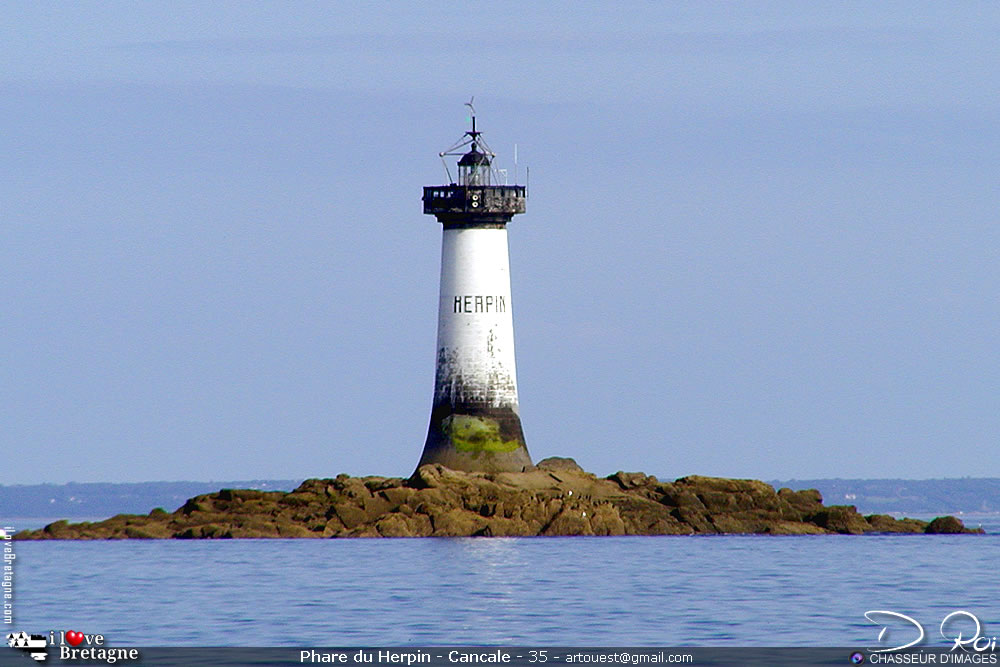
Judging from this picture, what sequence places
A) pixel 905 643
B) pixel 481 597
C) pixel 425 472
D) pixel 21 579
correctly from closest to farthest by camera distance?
pixel 905 643 < pixel 481 597 < pixel 21 579 < pixel 425 472

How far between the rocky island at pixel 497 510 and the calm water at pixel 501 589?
0.99 m

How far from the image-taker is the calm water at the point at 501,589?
29875 mm

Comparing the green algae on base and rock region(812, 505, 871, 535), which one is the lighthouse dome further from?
rock region(812, 505, 871, 535)

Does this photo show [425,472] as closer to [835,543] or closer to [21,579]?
[835,543]

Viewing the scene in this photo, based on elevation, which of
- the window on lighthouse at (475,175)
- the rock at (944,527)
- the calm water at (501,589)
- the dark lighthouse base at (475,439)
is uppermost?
the window on lighthouse at (475,175)

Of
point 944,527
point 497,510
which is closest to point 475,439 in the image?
point 497,510

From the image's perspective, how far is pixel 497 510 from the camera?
167ft

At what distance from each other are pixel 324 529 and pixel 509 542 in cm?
467

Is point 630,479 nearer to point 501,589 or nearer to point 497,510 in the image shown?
point 497,510

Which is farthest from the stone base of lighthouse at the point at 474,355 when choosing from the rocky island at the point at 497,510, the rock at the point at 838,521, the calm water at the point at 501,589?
the rock at the point at 838,521

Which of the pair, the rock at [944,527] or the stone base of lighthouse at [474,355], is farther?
the rock at [944,527]

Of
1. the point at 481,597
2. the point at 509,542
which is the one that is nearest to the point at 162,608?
the point at 481,597

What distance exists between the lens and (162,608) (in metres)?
33.5

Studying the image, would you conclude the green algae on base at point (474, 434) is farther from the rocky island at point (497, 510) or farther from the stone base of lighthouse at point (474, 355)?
the rocky island at point (497, 510)
